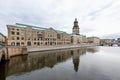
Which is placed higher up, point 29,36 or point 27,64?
point 29,36

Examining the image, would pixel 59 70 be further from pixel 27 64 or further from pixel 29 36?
pixel 29 36

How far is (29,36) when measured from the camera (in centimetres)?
7731

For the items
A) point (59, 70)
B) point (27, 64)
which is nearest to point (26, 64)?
point (27, 64)

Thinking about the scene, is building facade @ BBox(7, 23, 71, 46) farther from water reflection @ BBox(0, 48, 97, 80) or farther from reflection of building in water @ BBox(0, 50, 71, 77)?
reflection of building in water @ BBox(0, 50, 71, 77)

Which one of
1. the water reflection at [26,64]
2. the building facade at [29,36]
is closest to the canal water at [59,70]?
the water reflection at [26,64]

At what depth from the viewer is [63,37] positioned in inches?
4503

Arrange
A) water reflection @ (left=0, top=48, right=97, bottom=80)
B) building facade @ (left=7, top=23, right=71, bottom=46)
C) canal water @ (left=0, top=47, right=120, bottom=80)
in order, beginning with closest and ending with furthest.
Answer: canal water @ (left=0, top=47, right=120, bottom=80) < water reflection @ (left=0, top=48, right=97, bottom=80) < building facade @ (left=7, top=23, right=71, bottom=46)

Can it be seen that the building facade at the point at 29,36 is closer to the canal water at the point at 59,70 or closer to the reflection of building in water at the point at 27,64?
the reflection of building in water at the point at 27,64

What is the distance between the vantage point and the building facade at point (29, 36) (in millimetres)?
66562

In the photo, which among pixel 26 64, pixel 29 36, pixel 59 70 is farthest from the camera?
pixel 29 36

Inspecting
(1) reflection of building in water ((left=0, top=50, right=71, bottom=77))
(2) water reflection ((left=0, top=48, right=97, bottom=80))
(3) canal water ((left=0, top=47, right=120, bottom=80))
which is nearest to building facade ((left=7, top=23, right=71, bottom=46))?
(2) water reflection ((left=0, top=48, right=97, bottom=80))

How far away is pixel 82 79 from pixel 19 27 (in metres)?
62.5

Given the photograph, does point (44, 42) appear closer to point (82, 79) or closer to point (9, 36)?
point (9, 36)

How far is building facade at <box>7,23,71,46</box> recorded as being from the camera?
66.6 meters
